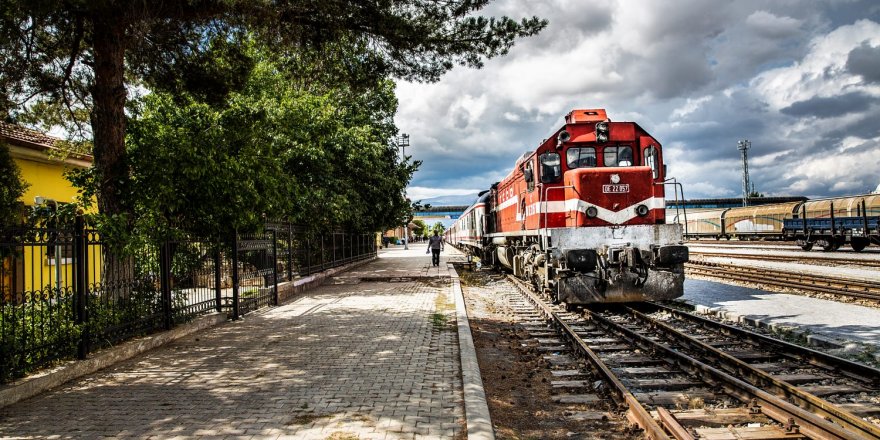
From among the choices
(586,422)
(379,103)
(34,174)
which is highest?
(379,103)

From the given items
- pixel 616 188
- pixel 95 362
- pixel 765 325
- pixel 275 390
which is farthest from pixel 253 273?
pixel 765 325

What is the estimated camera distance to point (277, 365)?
22.3 feet

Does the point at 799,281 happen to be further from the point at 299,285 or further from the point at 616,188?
the point at 299,285

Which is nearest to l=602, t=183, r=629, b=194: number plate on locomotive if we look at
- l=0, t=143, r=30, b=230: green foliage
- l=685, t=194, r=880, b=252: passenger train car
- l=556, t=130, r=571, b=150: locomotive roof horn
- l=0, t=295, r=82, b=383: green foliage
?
l=556, t=130, r=571, b=150: locomotive roof horn

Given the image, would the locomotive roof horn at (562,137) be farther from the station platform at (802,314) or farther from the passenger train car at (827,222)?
the passenger train car at (827,222)

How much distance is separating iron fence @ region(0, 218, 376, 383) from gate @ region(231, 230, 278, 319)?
0.02 meters

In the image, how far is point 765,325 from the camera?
28.7ft

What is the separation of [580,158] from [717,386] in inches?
259

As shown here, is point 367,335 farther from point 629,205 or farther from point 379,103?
point 379,103

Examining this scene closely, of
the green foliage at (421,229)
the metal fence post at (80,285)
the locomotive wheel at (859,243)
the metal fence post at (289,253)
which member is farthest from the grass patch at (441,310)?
the green foliage at (421,229)

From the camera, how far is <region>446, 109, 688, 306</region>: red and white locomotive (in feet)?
34.2

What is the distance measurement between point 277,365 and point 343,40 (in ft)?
17.4

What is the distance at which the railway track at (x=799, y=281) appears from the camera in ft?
40.1

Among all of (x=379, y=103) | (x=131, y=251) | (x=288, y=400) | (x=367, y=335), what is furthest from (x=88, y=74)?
(x=379, y=103)
